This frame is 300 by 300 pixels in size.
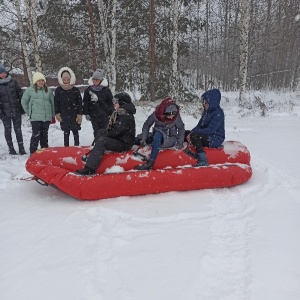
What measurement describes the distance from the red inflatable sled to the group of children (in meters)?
0.15

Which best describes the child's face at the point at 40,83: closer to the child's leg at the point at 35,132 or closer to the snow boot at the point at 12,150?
the child's leg at the point at 35,132

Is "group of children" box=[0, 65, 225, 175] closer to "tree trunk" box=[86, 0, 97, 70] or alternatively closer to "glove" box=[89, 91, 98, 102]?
"glove" box=[89, 91, 98, 102]

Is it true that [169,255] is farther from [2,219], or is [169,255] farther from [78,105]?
[78,105]

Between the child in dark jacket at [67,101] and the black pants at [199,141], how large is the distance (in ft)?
7.71

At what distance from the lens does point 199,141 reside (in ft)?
16.1

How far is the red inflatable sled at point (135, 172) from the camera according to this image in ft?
13.9

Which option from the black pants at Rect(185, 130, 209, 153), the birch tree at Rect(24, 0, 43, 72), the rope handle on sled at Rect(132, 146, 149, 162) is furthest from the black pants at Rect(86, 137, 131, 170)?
the birch tree at Rect(24, 0, 43, 72)

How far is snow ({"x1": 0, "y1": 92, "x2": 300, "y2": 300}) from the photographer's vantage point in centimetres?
248

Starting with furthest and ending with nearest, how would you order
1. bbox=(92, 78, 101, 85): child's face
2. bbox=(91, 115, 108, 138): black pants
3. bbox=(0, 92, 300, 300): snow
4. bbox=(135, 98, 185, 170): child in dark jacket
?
bbox=(91, 115, 108, 138): black pants → bbox=(92, 78, 101, 85): child's face → bbox=(135, 98, 185, 170): child in dark jacket → bbox=(0, 92, 300, 300): snow

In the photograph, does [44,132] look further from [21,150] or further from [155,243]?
[155,243]

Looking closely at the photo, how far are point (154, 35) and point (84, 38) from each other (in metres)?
3.31

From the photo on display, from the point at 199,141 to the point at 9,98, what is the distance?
368 cm

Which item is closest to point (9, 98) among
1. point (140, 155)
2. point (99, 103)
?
point (99, 103)

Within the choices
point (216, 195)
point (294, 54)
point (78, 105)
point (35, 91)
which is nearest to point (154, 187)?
point (216, 195)
